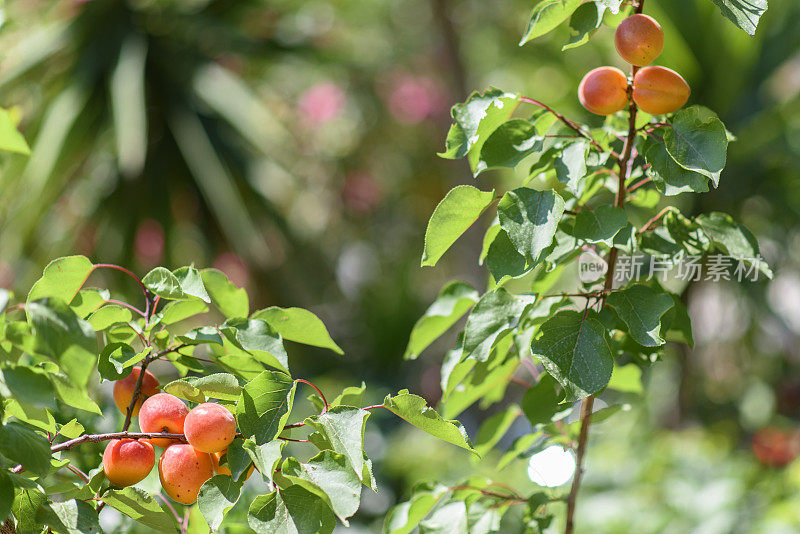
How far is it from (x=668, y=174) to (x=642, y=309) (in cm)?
9

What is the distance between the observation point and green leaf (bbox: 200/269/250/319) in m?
0.52

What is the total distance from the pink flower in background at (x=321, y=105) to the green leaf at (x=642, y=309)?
2.72 metres

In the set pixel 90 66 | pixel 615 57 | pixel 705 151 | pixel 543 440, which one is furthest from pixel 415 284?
pixel 705 151

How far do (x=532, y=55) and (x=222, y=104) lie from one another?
1.05 metres

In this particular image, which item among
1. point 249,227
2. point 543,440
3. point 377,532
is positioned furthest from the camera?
point 249,227

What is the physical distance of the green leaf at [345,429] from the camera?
399 mm

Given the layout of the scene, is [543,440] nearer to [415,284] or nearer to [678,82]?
[678,82]

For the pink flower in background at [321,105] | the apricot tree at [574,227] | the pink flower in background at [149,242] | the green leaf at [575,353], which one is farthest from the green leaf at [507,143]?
the pink flower in background at [321,105]

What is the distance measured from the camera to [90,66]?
7.57ft

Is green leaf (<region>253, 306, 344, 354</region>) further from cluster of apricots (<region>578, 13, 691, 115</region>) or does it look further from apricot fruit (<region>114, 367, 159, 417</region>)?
cluster of apricots (<region>578, 13, 691, 115</region>)

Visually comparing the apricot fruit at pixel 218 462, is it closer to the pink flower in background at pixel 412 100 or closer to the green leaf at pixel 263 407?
the green leaf at pixel 263 407

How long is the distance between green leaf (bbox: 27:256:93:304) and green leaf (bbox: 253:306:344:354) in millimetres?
116

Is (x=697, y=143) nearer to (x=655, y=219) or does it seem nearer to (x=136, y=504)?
(x=655, y=219)

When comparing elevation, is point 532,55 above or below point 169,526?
below
